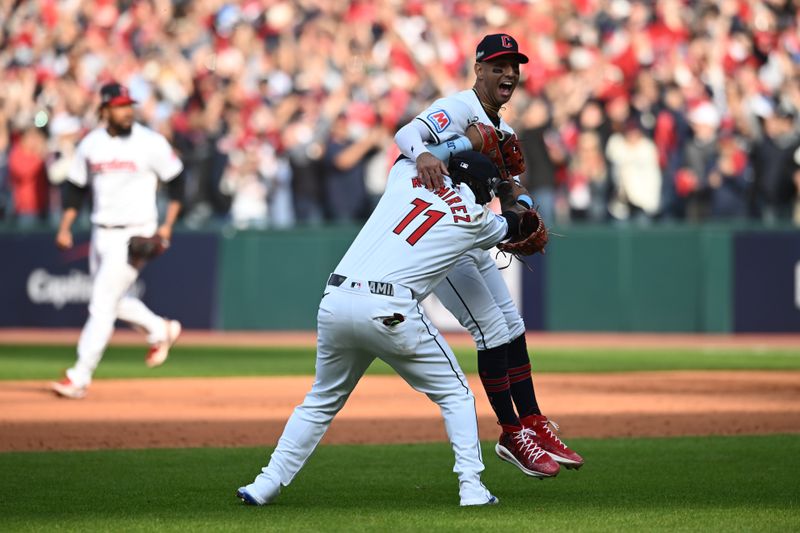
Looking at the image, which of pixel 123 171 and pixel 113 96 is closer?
pixel 113 96

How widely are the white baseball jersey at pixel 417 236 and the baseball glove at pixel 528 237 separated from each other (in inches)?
13.4

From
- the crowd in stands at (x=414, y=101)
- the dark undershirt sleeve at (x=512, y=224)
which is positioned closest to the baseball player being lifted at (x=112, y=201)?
the dark undershirt sleeve at (x=512, y=224)

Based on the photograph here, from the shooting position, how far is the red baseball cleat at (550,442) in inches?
269

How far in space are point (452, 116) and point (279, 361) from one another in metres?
9.43

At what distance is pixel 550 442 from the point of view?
694 centimetres

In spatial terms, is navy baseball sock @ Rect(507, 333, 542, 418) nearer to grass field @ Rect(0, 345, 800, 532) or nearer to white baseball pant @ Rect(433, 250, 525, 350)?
white baseball pant @ Rect(433, 250, 525, 350)

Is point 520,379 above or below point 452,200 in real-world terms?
below

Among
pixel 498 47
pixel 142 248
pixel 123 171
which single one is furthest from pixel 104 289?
pixel 498 47

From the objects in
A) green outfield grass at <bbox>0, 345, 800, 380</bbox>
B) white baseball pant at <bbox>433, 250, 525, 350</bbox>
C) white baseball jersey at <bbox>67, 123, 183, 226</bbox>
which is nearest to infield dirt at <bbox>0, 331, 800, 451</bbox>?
green outfield grass at <bbox>0, 345, 800, 380</bbox>

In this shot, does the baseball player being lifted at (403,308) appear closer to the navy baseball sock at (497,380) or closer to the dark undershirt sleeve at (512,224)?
the dark undershirt sleeve at (512,224)

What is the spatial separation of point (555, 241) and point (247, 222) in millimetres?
4203

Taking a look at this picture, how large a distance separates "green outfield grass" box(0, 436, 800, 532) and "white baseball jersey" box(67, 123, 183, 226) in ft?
11.8

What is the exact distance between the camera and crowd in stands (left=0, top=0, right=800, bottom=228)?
1800 cm

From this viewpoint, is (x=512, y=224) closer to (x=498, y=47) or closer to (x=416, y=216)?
(x=416, y=216)
